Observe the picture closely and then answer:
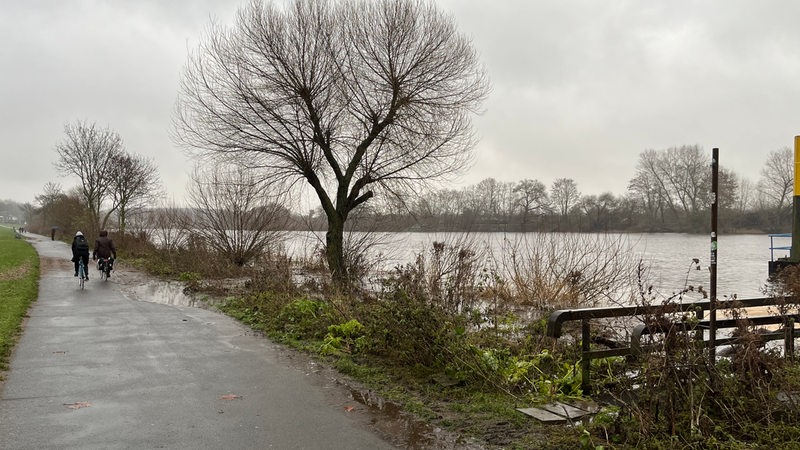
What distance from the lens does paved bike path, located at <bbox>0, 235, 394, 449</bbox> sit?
16.6ft

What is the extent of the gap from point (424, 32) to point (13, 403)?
42.2ft

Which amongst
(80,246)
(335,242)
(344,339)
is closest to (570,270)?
(335,242)

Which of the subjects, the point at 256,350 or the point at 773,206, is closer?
the point at 256,350

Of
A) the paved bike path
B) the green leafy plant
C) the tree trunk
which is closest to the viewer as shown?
the paved bike path

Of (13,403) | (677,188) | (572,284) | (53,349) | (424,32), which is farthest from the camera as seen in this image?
(677,188)

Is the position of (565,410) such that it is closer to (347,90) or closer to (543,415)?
(543,415)

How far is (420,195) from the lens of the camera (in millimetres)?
17047

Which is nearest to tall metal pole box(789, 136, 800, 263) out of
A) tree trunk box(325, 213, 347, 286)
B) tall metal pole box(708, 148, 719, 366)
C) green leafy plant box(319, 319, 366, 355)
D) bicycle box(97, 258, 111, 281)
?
tree trunk box(325, 213, 347, 286)

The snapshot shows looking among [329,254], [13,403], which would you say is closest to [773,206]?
[329,254]

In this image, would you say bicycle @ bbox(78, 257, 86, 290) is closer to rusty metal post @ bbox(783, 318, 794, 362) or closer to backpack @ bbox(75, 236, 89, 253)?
backpack @ bbox(75, 236, 89, 253)

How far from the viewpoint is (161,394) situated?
642cm

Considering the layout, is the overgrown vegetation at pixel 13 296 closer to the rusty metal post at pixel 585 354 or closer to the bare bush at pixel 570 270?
the rusty metal post at pixel 585 354

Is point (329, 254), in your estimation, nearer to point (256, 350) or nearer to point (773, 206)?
point (256, 350)

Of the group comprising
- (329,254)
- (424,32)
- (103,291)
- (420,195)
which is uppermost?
(424,32)
